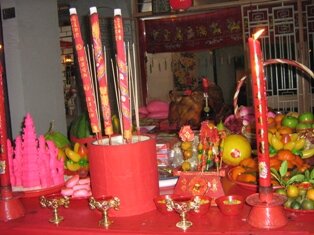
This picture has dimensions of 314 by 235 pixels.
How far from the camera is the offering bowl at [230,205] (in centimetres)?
113

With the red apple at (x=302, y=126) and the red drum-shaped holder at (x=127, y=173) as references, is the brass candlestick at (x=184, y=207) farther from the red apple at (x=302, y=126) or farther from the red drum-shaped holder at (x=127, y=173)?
the red apple at (x=302, y=126)

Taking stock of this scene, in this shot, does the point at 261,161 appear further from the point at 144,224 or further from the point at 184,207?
the point at 144,224

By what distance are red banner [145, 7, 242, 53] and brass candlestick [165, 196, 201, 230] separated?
15.5 ft

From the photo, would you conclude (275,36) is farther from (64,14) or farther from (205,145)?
(205,145)

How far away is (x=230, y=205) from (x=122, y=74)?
444mm

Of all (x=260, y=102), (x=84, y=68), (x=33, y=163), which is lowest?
(x=33, y=163)

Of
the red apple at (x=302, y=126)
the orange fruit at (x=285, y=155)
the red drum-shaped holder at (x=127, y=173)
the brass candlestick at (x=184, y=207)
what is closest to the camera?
the brass candlestick at (x=184, y=207)

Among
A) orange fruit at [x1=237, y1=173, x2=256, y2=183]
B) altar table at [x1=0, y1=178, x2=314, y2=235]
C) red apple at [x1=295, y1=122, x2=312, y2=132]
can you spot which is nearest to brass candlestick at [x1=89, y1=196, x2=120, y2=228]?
altar table at [x1=0, y1=178, x2=314, y2=235]

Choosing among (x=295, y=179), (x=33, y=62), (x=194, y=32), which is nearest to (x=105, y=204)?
(x=295, y=179)

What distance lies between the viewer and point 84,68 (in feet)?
3.88

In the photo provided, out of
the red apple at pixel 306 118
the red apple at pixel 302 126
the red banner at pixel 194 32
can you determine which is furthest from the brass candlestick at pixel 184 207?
the red banner at pixel 194 32

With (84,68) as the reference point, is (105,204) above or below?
below

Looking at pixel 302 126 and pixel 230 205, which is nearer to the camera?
pixel 230 205

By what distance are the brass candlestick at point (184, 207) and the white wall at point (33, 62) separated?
2.67 meters
